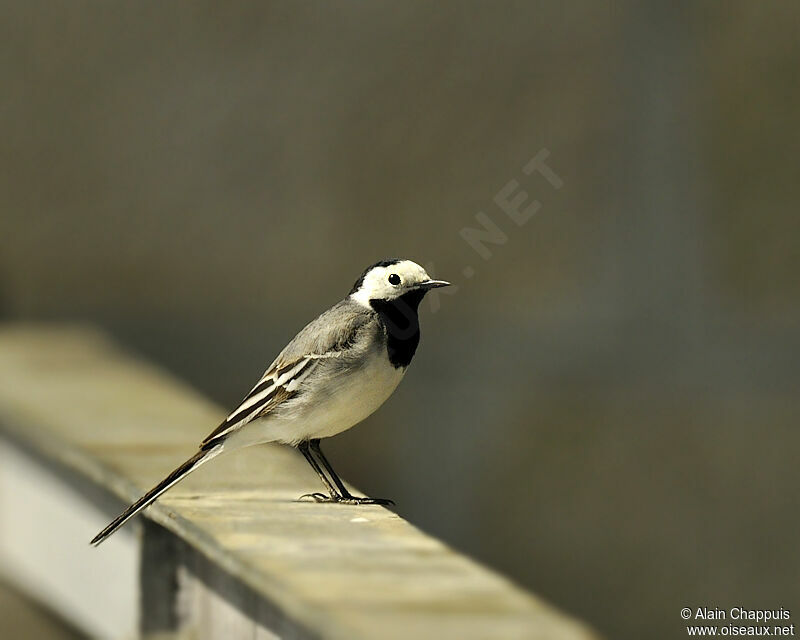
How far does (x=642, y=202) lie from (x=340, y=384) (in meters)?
2.24

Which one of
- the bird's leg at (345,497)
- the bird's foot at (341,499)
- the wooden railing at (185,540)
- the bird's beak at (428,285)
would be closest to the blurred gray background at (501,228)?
the wooden railing at (185,540)

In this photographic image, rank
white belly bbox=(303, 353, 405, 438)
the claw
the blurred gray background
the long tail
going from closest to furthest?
the long tail < the claw < white belly bbox=(303, 353, 405, 438) < the blurred gray background

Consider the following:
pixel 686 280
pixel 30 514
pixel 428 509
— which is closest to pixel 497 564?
pixel 428 509

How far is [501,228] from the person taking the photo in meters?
4.68

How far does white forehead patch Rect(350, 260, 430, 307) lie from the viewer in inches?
107

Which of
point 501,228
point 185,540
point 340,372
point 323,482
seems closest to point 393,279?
point 340,372

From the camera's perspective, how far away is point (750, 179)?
4.83 metres

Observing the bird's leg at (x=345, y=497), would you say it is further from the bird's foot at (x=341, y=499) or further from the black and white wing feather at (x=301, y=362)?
the black and white wing feather at (x=301, y=362)

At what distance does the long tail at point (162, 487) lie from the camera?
94.0 inches

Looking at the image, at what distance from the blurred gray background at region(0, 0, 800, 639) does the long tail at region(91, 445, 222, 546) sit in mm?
1977

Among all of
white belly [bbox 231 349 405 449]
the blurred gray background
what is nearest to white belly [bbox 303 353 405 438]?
white belly [bbox 231 349 405 449]

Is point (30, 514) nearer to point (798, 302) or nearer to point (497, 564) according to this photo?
point (497, 564)

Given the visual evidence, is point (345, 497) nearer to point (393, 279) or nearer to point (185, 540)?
point (393, 279)

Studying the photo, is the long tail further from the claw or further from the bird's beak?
the bird's beak
